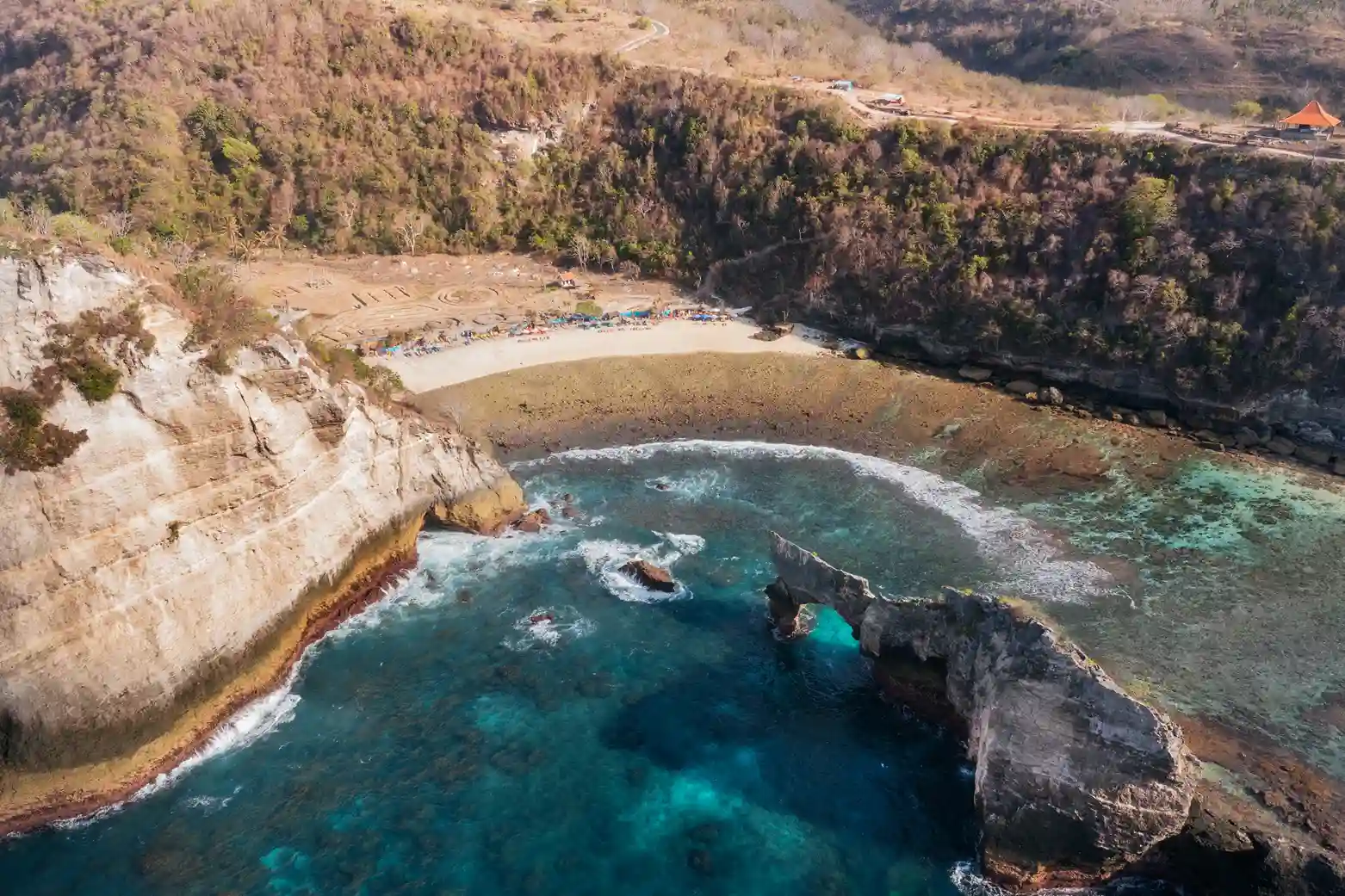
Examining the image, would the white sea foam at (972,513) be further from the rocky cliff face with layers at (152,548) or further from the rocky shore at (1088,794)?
the rocky cliff face with layers at (152,548)

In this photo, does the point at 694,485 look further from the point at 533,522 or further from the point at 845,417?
the point at 845,417

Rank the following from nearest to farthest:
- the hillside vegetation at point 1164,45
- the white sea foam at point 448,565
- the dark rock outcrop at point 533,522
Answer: the white sea foam at point 448,565 → the dark rock outcrop at point 533,522 → the hillside vegetation at point 1164,45

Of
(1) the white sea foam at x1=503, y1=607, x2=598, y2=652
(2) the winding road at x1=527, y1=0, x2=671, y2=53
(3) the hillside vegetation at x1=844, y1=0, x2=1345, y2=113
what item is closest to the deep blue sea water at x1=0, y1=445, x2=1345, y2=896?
(1) the white sea foam at x1=503, y1=607, x2=598, y2=652

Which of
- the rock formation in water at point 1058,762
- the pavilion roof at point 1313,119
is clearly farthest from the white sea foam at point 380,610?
the pavilion roof at point 1313,119

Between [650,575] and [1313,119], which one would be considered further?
[1313,119]

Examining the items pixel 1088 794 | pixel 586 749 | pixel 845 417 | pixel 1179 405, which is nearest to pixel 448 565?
pixel 586 749

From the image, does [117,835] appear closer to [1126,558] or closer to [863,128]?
[1126,558]

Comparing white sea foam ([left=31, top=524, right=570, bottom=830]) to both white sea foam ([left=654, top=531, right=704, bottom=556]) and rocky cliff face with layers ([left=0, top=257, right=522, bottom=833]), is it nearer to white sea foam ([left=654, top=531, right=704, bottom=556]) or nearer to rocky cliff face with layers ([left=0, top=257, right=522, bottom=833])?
rocky cliff face with layers ([left=0, top=257, right=522, bottom=833])
